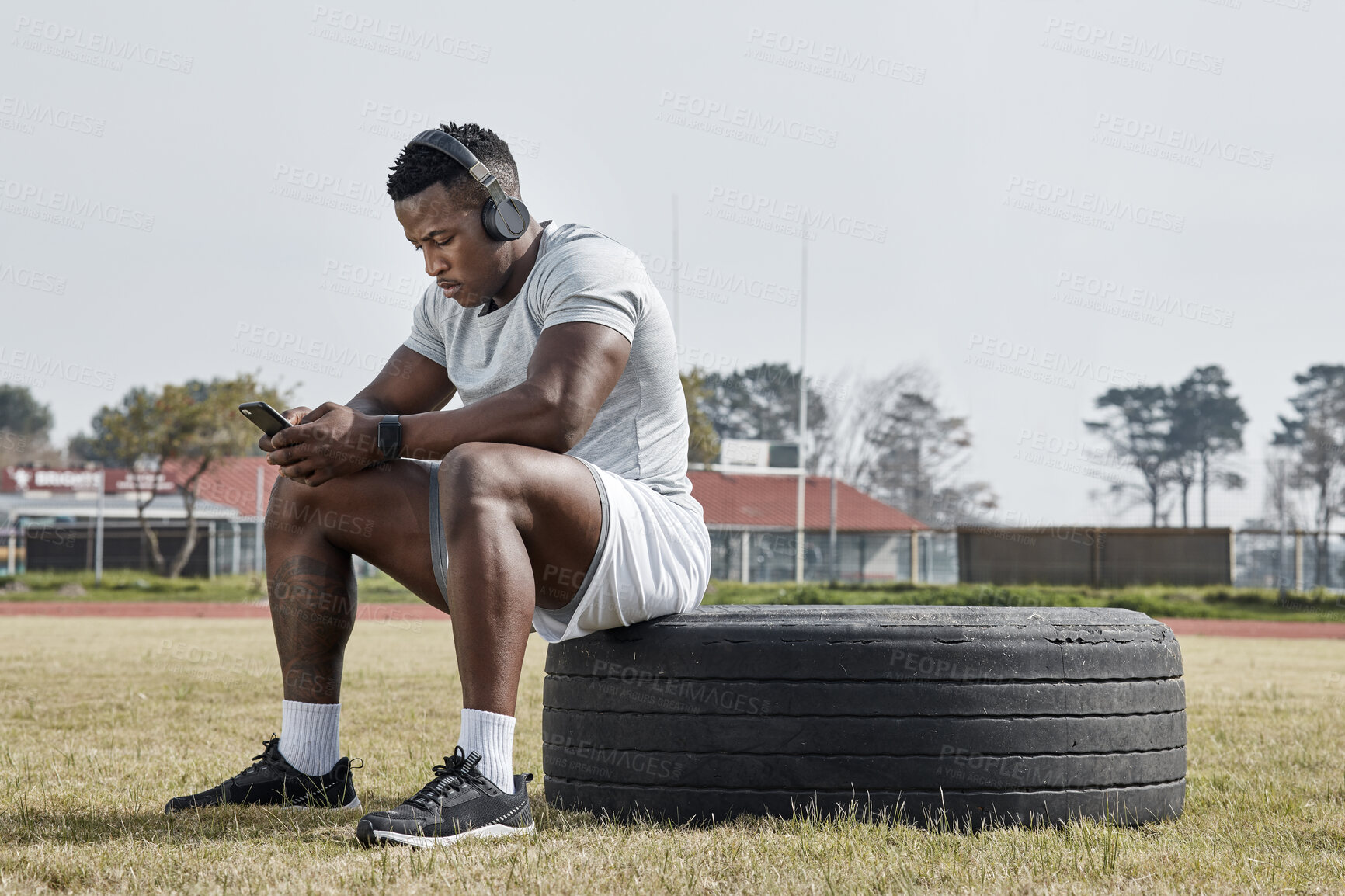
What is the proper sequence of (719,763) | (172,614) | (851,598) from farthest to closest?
(851,598) → (172,614) → (719,763)

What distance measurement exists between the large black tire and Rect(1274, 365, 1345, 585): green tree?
2126cm

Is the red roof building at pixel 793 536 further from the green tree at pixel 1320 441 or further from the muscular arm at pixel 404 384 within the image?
the muscular arm at pixel 404 384

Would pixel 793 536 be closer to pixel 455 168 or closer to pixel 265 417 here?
pixel 455 168

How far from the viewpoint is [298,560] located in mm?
2779

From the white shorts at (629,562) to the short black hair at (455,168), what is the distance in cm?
61

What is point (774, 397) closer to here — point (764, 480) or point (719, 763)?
point (764, 480)

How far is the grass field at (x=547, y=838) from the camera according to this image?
2.02 metres

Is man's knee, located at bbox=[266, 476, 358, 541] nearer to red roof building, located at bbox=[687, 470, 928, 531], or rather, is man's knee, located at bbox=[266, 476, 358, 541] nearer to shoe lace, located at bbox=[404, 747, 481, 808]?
shoe lace, located at bbox=[404, 747, 481, 808]

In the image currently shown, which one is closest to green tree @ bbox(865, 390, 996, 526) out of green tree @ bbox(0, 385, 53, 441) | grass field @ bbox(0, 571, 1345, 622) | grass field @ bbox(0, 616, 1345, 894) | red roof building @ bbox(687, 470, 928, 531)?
red roof building @ bbox(687, 470, 928, 531)

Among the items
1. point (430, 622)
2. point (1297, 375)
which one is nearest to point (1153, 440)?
point (1297, 375)

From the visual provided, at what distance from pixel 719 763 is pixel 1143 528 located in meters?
23.9

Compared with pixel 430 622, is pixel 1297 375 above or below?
above

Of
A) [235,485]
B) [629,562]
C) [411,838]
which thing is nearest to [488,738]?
[411,838]

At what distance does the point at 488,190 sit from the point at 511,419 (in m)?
0.58
